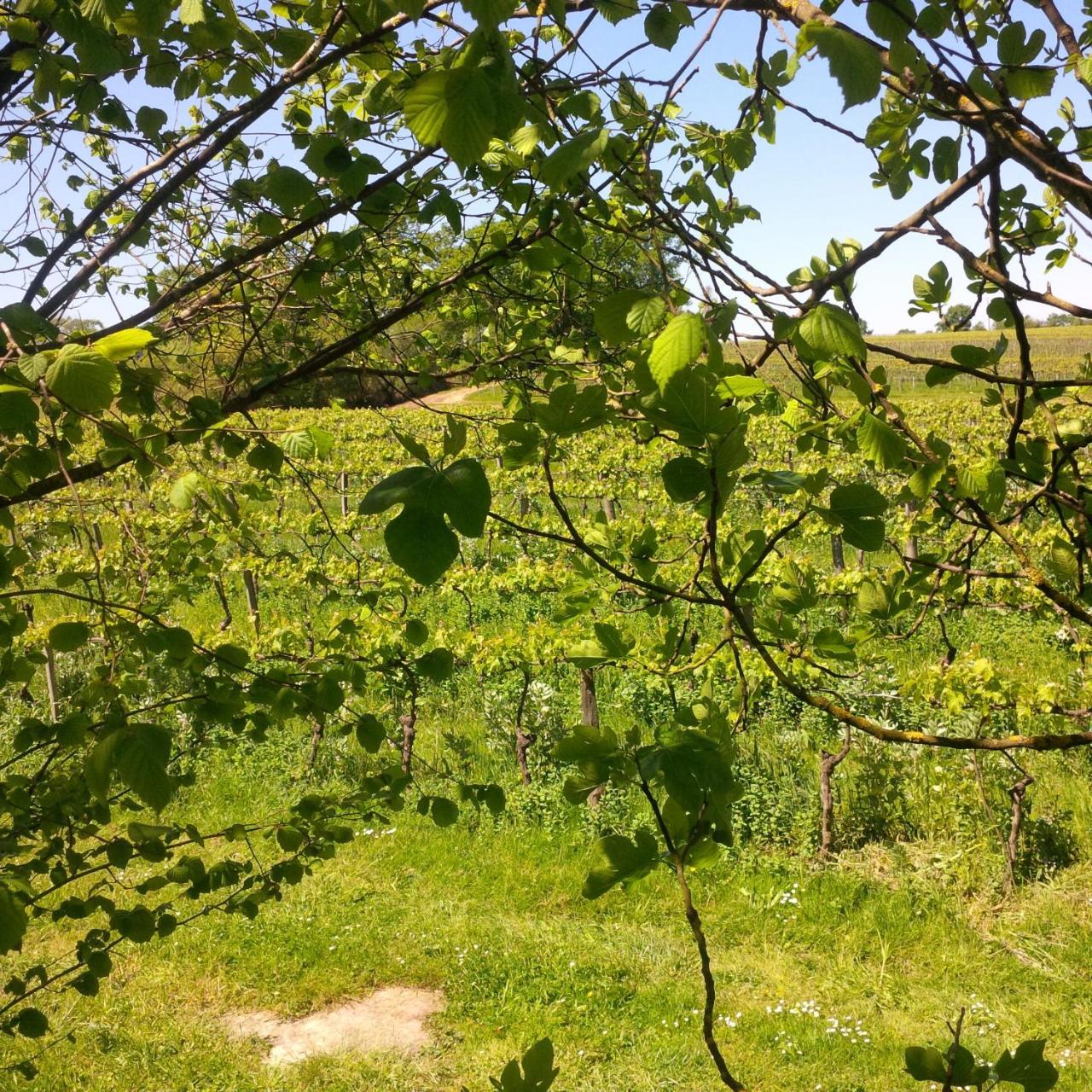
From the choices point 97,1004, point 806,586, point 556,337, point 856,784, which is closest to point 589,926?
point 856,784

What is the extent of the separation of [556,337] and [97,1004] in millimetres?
4639

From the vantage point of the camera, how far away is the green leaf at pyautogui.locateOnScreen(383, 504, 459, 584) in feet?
2.22

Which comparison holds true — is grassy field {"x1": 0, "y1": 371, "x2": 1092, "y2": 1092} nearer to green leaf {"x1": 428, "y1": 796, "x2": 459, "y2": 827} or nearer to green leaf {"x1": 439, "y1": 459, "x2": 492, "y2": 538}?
green leaf {"x1": 428, "y1": 796, "x2": 459, "y2": 827}

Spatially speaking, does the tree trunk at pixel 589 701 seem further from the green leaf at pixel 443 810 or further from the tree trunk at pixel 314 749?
the green leaf at pixel 443 810

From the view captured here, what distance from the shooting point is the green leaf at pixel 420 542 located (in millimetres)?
675

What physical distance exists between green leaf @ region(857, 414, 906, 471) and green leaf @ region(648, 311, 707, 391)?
0.43 m

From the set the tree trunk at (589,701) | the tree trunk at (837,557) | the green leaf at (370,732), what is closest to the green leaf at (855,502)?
the green leaf at (370,732)

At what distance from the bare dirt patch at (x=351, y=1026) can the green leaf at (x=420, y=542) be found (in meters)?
4.49

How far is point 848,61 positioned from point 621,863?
0.82 metres

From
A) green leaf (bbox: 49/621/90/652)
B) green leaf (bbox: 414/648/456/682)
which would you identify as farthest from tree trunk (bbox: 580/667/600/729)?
green leaf (bbox: 49/621/90/652)

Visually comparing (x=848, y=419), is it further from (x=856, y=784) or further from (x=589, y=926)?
(x=856, y=784)

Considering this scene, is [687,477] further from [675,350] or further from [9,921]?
[9,921]

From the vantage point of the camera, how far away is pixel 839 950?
4812mm

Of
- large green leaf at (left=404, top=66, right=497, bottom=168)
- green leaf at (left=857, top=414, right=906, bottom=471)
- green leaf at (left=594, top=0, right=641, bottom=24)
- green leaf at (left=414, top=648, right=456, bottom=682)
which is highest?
green leaf at (left=594, top=0, right=641, bottom=24)
